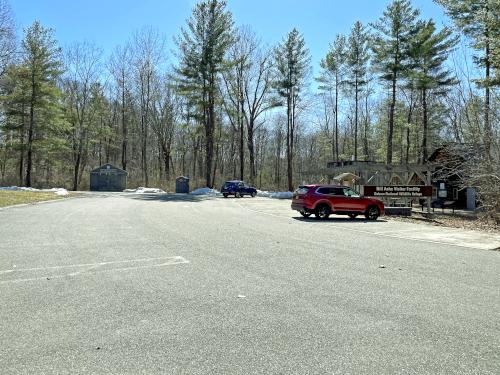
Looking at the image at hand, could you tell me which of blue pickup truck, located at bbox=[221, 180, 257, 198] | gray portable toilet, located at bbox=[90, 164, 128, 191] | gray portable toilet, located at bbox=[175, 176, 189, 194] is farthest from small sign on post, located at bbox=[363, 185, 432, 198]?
gray portable toilet, located at bbox=[90, 164, 128, 191]

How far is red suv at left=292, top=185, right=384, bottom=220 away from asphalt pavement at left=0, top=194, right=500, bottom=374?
9521 mm

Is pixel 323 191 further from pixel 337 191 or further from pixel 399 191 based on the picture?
pixel 399 191

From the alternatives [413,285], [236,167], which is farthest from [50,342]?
[236,167]

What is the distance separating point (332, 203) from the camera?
68.2 feet

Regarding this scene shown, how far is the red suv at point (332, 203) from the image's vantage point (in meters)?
20.6

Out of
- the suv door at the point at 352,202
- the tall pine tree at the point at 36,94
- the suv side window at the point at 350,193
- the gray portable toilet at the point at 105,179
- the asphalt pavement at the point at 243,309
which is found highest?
the tall pine tree at the point at 36,94

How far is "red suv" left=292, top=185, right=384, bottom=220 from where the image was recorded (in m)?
20.6

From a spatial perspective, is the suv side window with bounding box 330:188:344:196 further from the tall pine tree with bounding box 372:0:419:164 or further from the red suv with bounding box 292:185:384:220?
the tall pine tree with bounding box 372:0:419:164

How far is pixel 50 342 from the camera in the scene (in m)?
4.32

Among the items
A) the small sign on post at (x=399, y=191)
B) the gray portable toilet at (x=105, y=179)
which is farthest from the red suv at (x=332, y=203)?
the gray portable toilet at (x=105, y=179)

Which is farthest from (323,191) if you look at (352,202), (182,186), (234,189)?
(182,186)

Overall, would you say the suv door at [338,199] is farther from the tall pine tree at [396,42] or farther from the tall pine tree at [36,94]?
the tall pine tree at [36,94]

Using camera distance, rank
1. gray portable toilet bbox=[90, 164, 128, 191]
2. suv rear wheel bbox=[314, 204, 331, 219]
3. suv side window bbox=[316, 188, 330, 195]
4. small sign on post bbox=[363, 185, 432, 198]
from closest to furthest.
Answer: suv rear wheel bbox=[314, 204, 331, 219] < suv side window bbox=[316, 188, 330, 195] < small sign on post bbox=[363, 185, 432, 198] < gray portable toilet bbox=[90, 164, 128, 191]

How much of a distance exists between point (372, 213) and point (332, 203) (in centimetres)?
227
